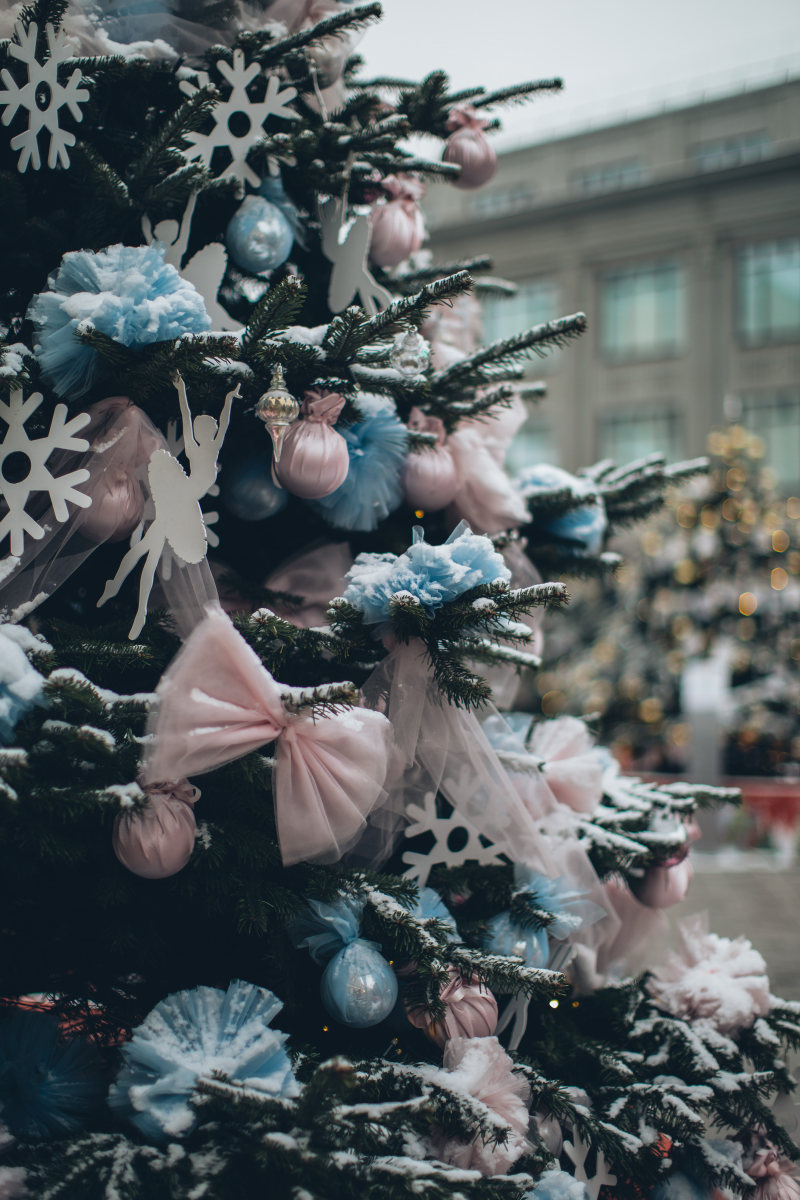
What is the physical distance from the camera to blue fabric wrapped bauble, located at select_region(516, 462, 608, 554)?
187 centimetres

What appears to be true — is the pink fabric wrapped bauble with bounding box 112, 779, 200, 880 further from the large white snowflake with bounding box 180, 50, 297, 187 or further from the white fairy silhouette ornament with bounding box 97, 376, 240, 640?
the large white snowflake with bounding box 180, 50, 297, 187

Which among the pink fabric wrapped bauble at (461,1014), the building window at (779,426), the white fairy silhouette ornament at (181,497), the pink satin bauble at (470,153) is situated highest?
the building window at (779,426)

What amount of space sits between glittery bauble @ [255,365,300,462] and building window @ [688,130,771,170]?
53.4ft

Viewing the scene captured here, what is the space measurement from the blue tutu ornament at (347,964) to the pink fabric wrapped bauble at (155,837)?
9.8 inches

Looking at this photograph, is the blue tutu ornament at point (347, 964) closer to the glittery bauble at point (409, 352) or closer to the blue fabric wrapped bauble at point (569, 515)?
the glittery bauble at point (409, 352)

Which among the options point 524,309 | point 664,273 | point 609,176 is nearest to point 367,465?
point 664,273

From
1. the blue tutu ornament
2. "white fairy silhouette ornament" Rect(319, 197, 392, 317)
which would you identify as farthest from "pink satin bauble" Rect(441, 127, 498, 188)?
the blue tutu ornament

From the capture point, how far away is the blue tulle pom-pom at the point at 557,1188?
122cm

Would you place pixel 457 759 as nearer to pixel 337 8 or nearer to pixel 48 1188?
pixel 48 1188

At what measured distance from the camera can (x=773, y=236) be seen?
1361 cm

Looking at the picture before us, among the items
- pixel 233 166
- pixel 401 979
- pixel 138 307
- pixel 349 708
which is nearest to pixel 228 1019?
pixel 401 979

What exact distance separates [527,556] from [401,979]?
3.16 feet

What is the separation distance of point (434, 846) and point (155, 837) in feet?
1.77

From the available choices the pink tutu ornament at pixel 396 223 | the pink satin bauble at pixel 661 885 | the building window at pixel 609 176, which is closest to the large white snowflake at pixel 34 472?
the pink tutu ornament at pixel 396 223
